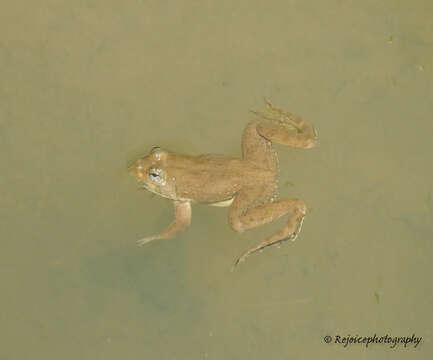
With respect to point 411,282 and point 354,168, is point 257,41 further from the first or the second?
point 411,282

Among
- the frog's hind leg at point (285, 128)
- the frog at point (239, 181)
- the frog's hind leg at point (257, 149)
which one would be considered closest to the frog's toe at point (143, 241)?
the frog at point (239, 181)

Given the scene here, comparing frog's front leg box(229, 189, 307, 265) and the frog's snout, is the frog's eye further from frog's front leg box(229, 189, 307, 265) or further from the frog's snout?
frog's front leg box(229, 189, 307, 265)

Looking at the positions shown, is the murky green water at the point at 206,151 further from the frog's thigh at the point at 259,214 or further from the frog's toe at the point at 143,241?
the frog's thigh at the point at 259,214

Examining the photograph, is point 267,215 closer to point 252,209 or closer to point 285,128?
point 252,209

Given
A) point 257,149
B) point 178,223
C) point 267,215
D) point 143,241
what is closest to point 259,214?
point 267,215

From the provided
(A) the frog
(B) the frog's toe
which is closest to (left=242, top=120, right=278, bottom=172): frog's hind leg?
(A) the frog

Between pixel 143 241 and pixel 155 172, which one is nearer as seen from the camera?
pixel 155 172
